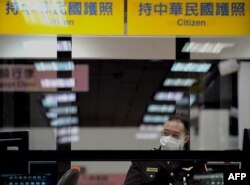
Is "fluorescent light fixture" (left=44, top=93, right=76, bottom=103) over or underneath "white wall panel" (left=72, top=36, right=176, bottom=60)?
underneath

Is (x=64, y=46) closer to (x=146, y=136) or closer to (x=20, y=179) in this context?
(x=146, y=136)

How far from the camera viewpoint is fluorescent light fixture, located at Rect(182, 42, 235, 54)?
5.82 metres

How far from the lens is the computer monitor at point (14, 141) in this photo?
2785 millimetres

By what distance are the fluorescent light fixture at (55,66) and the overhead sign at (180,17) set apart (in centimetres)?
119

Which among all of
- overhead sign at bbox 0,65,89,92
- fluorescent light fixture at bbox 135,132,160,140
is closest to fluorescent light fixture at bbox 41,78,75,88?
overhead sign at bbox 0,65,89,92

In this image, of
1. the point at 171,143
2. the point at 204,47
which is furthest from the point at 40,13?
the point at 171,143

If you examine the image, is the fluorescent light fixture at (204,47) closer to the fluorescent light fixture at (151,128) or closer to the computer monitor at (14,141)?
the fluorescent light fixture at (151,128)

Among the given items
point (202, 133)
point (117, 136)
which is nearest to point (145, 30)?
point (202, 133)

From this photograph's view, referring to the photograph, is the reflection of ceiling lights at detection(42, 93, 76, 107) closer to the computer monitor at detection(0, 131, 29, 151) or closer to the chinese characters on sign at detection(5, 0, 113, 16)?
the chinese characters on sign at detection(5, 0, 113, 16)

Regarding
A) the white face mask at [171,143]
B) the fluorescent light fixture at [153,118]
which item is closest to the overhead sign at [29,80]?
the fluorescent light fixture at [153,118]

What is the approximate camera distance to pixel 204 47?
5938 mm

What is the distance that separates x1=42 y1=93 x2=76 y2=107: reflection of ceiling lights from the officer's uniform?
3.45 m

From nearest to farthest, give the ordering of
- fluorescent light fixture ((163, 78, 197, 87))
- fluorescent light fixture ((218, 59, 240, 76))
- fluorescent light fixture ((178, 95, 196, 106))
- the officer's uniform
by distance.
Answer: the officer's uniform, fluorescent light fixture ((218, 59, 240, 76)), fluorescent light fixture ((178, 95, 196, 106)), fluorescent light fixture ((163, 78, 197, 87))

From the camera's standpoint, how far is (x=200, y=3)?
500 centimetres
